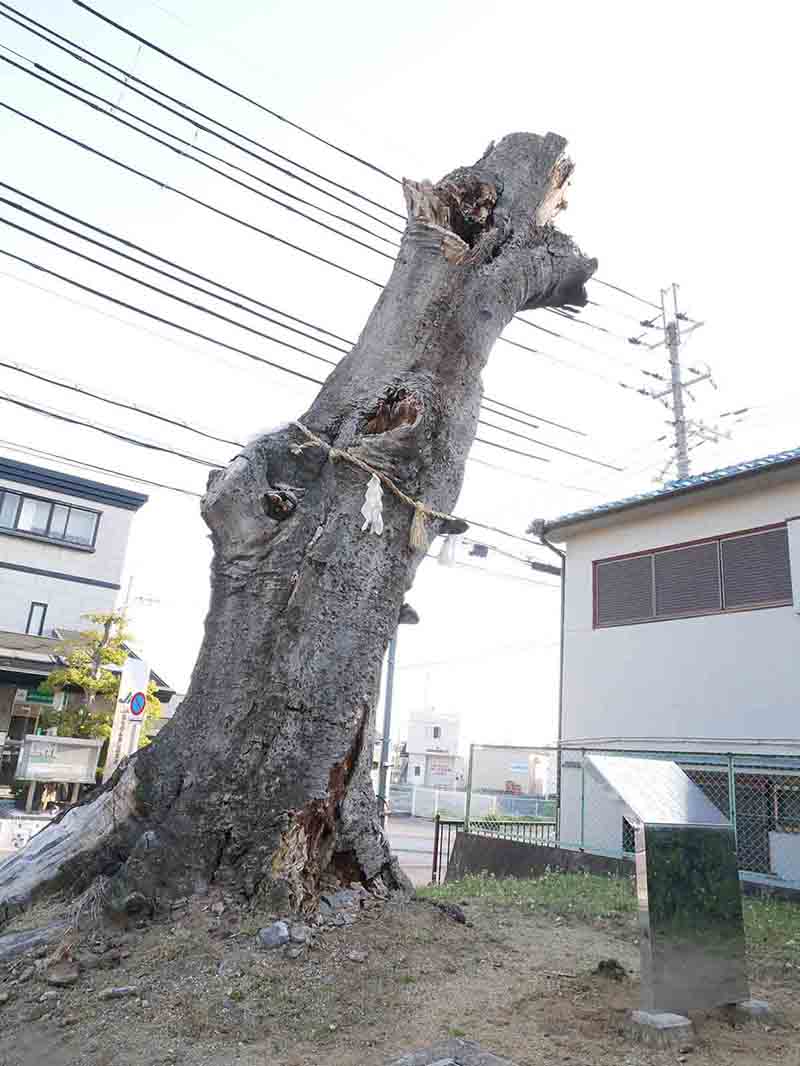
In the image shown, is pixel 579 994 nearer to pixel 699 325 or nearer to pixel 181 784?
pixel 181 784

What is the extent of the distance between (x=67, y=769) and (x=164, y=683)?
23.2 ft

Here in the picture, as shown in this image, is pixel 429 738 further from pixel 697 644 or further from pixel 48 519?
pixel 697 644

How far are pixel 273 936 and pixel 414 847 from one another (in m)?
15.4

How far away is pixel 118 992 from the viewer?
2.51 meters

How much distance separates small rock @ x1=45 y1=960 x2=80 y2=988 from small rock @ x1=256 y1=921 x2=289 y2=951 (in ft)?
2.07

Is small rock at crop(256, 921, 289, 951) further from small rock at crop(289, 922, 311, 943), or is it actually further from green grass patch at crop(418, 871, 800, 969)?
green grass patch at crop(418, 871, 800, 969)

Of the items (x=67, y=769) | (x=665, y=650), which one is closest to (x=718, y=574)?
(x=665, y=650)

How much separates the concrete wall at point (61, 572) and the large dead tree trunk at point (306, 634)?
60.2ft

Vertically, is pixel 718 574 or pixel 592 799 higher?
pixel 718 574

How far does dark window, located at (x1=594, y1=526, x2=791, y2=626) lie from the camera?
8.55 meters

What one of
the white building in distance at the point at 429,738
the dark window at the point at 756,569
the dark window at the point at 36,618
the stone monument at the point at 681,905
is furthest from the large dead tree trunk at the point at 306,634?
the white building in distance at the point at 429,738

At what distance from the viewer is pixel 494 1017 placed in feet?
8.30

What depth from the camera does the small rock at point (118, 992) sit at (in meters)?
2.50

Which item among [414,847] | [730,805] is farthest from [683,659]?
[414,847]
